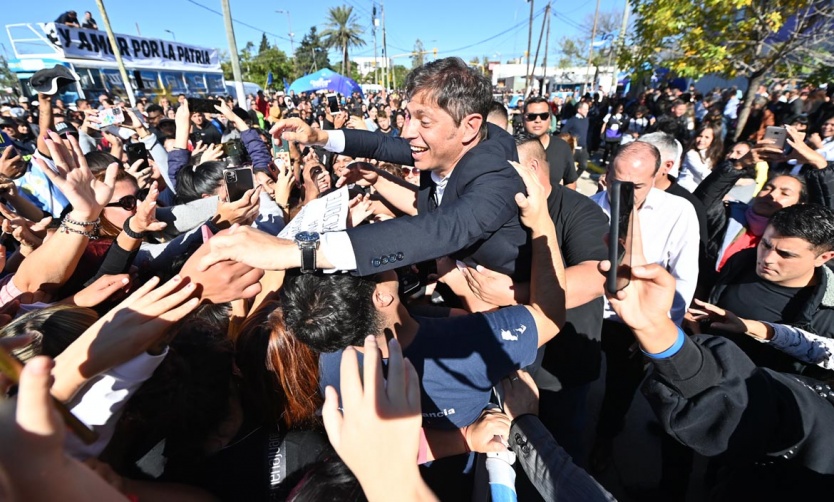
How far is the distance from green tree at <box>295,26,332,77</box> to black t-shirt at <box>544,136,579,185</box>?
2614 inches

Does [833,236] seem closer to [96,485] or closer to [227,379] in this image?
[227,379]

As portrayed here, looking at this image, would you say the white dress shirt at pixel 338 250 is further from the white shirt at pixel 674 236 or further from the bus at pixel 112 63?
the bus at pixel 112 63

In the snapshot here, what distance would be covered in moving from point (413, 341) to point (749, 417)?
1.06 m

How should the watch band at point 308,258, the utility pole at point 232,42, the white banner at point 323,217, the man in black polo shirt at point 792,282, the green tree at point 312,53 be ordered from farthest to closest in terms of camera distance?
the green tree at point 312,53 → the utility pole at point 232,42 → the man in black polo shirt at point 792,282 → the white banner at point 323,217 → the watch band at point 308,258

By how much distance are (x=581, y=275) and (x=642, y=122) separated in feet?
31.1

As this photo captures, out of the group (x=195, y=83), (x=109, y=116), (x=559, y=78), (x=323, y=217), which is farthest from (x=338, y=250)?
(x=559, y=78)

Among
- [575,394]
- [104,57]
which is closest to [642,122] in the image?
[575,394]

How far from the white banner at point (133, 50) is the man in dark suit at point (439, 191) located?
76.7 feet

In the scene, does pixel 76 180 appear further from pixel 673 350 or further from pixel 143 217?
pixel 673 350

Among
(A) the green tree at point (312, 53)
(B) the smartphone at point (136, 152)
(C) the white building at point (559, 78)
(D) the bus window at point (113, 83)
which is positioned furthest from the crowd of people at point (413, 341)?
(A) the green tree at point (312, 53)

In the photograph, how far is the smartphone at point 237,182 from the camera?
2414 mm

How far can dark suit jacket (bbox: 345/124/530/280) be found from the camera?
1.32 meters

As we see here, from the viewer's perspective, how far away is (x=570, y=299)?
1.76m

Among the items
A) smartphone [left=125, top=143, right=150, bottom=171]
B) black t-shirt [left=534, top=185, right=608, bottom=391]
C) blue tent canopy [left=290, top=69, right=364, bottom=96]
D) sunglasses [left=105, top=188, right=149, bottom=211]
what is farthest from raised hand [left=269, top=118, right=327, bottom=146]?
blue tent canopy [left=290, top=69, right=364, bottom=96]
